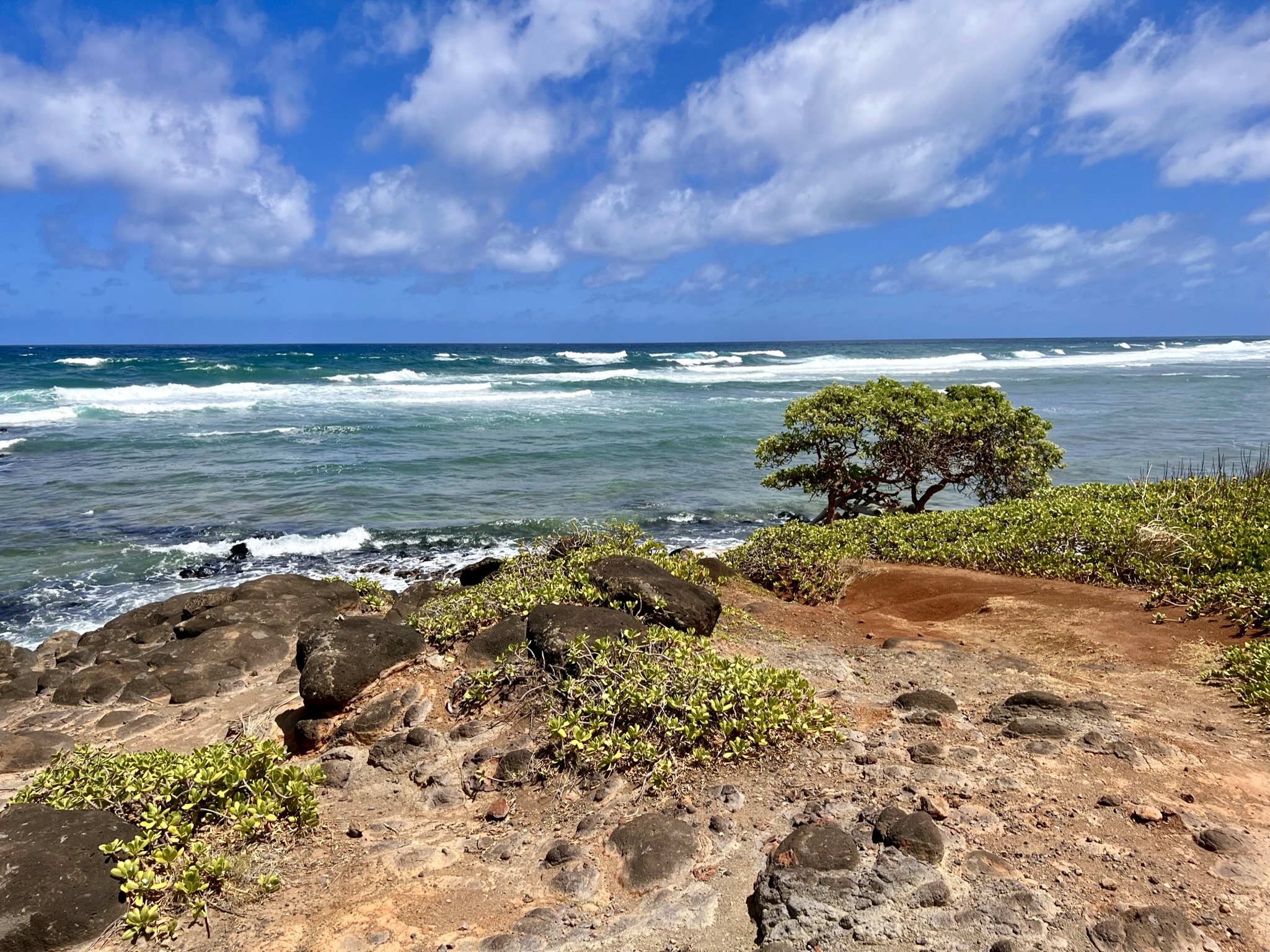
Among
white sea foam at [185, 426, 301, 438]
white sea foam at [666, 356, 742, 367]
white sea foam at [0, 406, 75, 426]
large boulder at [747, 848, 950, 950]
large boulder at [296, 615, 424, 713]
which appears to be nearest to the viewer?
large boulder at [747, 848, 950, 950]

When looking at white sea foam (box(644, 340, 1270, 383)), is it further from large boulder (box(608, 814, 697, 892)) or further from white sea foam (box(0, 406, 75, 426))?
large boulder (box(608, 814, 697, 892))

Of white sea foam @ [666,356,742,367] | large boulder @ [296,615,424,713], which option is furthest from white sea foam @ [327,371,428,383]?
large boulder @ [296,615,424,713]

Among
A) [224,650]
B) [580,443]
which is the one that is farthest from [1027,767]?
[580,443]

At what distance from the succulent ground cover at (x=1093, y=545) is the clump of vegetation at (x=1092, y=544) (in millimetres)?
11

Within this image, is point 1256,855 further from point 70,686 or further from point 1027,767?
point 70,686

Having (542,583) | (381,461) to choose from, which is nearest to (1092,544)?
(542,583)

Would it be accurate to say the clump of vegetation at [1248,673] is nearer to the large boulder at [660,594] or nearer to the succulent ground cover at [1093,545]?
the succulent ground cover at [1093,545]

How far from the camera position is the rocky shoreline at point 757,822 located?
10.5 feet

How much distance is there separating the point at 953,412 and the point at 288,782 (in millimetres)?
10299

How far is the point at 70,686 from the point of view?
8211 mm

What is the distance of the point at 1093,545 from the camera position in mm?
8445

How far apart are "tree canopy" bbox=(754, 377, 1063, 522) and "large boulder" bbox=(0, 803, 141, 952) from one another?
33.3 feet

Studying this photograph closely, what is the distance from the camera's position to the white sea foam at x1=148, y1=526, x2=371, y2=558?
1338 cm

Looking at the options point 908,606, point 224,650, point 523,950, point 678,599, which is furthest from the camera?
point 224,650
